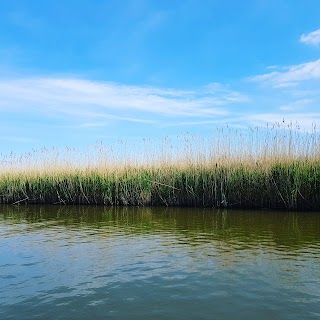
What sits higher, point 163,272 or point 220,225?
point 220,225

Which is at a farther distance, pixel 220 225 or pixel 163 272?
pixel 220 225

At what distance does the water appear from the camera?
2.57m

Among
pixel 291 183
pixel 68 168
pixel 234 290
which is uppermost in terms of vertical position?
pixel 68 168

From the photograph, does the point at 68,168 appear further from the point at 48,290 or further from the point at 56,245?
the point at 48,290

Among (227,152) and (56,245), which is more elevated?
(227,152)

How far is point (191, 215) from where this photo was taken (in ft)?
25.7

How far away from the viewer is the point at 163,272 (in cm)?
343

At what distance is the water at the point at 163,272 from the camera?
257 cm

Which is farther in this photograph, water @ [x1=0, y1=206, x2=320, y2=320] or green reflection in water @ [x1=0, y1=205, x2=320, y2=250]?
green reflection in water @ [x1=0, y1=205, x2=320, y2=250]

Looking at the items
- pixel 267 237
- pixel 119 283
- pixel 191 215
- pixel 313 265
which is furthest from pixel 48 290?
pixel 191 215

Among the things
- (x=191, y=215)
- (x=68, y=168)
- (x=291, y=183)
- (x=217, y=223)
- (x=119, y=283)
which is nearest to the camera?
(x=119, y=283)

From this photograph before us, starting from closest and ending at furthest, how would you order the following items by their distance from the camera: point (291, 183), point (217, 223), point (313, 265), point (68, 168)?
point (313, 265) → point (217, 223) → point (291, 183) → point (68, 168)

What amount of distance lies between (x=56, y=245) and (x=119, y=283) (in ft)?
6.50

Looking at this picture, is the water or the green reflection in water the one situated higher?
the green reflection in water
